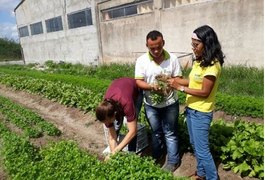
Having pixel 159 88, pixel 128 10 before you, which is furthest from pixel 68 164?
pixel 128 10

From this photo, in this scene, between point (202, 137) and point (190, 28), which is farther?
point (190, 28)

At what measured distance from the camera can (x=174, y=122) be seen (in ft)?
14.5

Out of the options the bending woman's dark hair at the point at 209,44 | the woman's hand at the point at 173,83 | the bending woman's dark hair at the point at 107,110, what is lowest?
the bending woman's dark hair at the point at 107,110

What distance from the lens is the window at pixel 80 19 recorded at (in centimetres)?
2050

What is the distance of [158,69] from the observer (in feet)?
13.7

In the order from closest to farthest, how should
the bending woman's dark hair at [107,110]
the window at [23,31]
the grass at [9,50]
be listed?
the bending woman's dark hair at [107,110], the window at [23,31], the grass at [9,50]

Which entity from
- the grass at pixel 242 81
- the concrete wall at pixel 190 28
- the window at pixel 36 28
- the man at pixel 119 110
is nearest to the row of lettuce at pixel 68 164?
the man at pixel 119 110

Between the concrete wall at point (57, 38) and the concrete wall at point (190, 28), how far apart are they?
2037mm

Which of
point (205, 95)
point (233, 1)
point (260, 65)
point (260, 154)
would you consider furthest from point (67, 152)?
point (233, 1)

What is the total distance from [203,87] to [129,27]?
13.9 metres

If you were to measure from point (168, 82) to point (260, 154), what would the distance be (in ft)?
5.12

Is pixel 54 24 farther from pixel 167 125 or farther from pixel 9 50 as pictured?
pixel 167 125

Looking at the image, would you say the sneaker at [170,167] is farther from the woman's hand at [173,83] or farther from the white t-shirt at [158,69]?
the woman's hand at [173,83]

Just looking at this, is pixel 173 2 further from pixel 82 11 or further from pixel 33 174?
pixel 33 174
